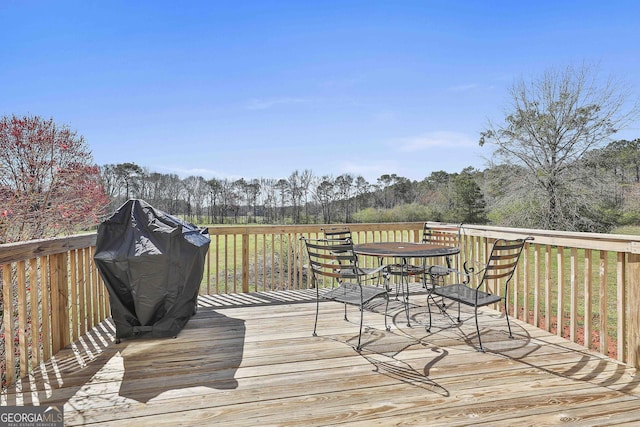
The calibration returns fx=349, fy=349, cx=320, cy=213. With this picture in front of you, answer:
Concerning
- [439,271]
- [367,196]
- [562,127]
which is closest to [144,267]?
[439,271]

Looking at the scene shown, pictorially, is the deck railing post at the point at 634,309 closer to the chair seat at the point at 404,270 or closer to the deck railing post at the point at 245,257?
the chair seat at the point at 404,270

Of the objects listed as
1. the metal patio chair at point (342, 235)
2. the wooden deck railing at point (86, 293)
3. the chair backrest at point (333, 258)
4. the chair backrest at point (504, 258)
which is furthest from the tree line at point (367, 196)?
the chair backrest at point (504, 258)

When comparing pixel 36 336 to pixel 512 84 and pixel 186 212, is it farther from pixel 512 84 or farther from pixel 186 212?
pixel 512 84

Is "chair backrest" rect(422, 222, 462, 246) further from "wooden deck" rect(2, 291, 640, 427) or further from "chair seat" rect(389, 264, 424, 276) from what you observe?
"wooden deck" rect(2, 291, 640, 427)

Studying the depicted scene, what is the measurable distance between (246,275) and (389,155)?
812 cm

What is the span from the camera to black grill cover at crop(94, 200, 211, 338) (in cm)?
290

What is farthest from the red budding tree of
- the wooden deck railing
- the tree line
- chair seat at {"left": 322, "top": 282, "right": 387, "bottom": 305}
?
the tree line

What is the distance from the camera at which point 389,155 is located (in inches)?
462

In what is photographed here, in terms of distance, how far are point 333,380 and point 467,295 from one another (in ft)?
4.75

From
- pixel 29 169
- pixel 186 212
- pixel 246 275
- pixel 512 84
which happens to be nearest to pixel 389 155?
pixel 512 84

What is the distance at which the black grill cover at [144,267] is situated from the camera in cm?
290

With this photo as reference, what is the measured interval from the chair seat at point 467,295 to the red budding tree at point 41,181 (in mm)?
4855

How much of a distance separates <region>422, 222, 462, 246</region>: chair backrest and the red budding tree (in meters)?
4.88

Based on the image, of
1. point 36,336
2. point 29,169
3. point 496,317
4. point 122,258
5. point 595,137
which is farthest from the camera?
point 595,137
